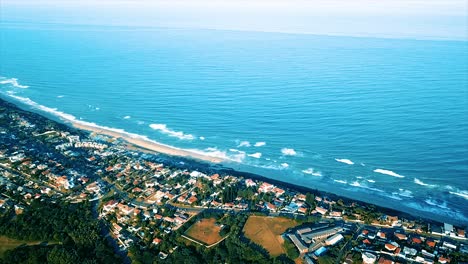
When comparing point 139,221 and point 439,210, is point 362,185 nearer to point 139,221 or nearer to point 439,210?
point 439,210

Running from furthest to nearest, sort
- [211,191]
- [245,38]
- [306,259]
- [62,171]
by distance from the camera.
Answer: [245,38]
[62,171]
[211,191]
[306,259]

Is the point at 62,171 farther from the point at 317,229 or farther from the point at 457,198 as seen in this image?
the point at 457,198

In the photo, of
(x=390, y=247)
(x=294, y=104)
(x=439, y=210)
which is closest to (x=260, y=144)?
(x=294, y=104)

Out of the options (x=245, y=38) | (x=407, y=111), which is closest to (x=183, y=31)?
(x=245, y=38)

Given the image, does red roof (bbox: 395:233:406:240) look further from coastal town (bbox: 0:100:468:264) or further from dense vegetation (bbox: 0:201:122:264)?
dense vegetation (bbox: 0:201:122:264)

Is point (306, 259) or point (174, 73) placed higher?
point (174, 73)

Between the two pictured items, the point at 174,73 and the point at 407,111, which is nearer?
the point at 407,111

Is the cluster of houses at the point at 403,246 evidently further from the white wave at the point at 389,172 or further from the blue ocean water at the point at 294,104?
the white wave at the point at 389,172
